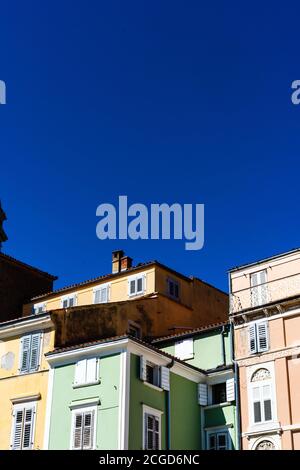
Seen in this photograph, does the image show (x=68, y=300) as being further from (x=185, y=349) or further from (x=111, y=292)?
(x=185, y=349)

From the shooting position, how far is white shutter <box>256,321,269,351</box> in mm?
38125

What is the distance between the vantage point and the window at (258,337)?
125 ft

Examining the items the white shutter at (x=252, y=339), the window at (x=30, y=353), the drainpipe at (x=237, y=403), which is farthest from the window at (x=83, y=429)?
the white shutter at (x=252, y=339)

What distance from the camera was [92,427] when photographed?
114 feet

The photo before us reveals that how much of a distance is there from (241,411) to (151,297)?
12050 mm

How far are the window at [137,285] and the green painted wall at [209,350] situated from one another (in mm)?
8696

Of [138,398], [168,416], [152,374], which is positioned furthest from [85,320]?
[168,416]

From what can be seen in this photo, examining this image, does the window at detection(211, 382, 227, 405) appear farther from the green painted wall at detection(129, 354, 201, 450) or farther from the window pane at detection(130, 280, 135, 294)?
the window pane at detection(130, 280, 135, 294)

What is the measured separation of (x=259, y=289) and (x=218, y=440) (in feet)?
25.9

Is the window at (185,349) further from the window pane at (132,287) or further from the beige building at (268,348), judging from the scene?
the window pane at (132,287)

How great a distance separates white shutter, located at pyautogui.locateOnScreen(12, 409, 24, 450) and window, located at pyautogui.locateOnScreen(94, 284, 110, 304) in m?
15.2
